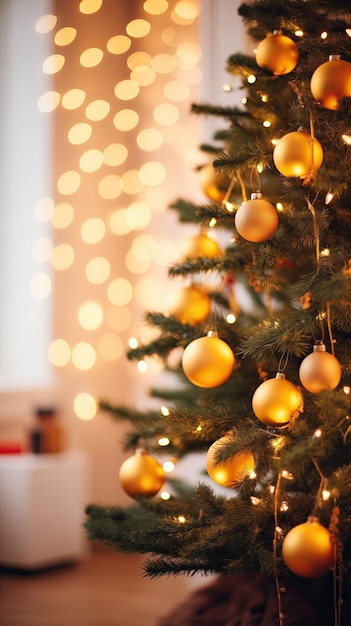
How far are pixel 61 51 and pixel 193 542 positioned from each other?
236 cm

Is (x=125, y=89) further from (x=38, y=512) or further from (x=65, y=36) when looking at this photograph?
(x=38, y=512)

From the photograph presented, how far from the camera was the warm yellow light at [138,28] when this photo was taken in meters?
3.16

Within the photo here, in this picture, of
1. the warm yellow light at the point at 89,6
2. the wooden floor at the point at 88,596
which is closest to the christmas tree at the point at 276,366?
the wooden floor at the point at 88,596

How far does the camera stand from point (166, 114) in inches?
122

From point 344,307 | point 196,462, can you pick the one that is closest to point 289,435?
point 344,307

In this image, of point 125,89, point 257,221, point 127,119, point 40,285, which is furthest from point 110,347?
point 257,221

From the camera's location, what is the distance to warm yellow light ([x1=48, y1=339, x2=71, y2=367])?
118 inches

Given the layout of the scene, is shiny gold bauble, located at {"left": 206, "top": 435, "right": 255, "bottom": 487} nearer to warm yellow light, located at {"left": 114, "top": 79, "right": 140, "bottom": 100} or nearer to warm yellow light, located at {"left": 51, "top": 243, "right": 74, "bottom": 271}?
warm yellow light, located at {"left": 51, "top": 243, "right": 74, "bottom": 271}

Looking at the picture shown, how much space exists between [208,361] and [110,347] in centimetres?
197

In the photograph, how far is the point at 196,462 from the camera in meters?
2.50

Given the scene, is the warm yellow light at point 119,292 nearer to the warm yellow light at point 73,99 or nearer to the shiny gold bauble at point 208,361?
the warm yellow light at point 73,99

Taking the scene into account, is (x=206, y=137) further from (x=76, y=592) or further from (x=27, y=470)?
(x=76, y=592)

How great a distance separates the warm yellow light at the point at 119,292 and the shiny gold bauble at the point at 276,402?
81.4 inches

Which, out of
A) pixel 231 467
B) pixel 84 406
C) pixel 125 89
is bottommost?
pixel 84 406
